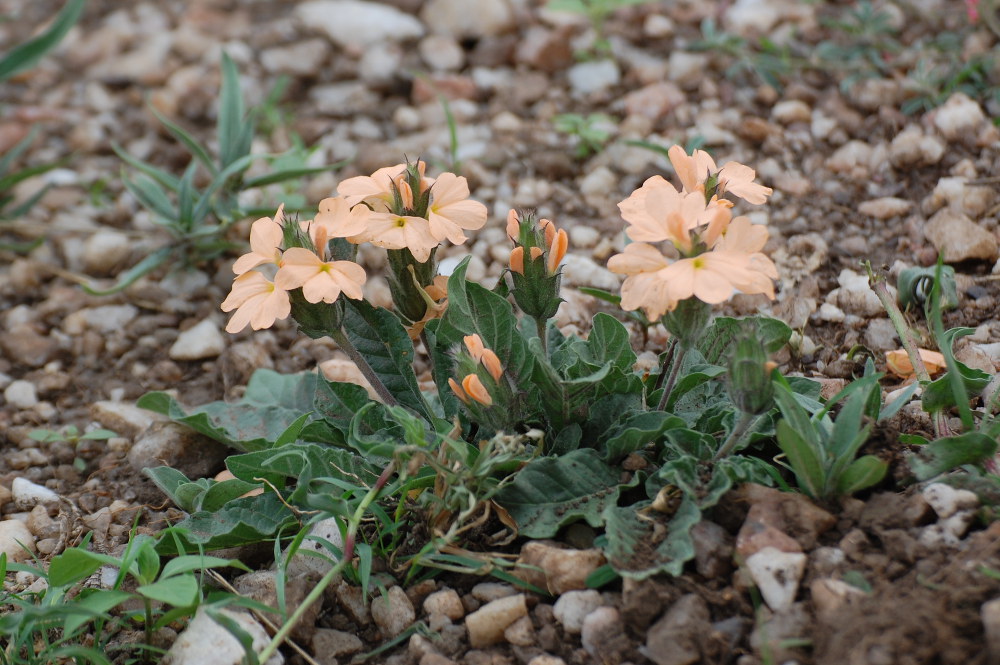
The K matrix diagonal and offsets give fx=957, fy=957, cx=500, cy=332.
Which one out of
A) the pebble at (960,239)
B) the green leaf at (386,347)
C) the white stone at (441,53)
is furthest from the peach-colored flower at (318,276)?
the white stone at (441,53)

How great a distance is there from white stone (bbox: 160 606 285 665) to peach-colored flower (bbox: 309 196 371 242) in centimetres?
82

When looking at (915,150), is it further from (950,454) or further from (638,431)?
(638,431)

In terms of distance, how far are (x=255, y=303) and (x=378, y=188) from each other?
38 centimetres

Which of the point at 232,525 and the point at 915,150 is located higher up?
the point at 915,150

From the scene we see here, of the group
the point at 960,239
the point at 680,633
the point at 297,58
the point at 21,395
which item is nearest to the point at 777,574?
A: the point at 680,633

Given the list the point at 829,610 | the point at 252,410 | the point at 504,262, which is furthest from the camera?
the point at 504,262

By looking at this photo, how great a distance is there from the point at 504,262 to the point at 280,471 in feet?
4.48

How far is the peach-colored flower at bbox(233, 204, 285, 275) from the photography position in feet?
6.82

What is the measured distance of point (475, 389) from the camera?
204cm

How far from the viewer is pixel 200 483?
2307mm

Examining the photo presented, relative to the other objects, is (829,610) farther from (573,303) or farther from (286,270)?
(573,303)

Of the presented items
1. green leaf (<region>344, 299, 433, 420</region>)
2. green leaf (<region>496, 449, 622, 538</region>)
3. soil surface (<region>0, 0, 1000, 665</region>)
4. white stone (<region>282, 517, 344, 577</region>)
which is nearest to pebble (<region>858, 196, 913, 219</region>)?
soil surface (<region>0, 0, 1000, 665</region>)

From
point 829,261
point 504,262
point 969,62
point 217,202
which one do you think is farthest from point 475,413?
point 969,62

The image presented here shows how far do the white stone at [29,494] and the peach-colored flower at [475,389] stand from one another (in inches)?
51.6
